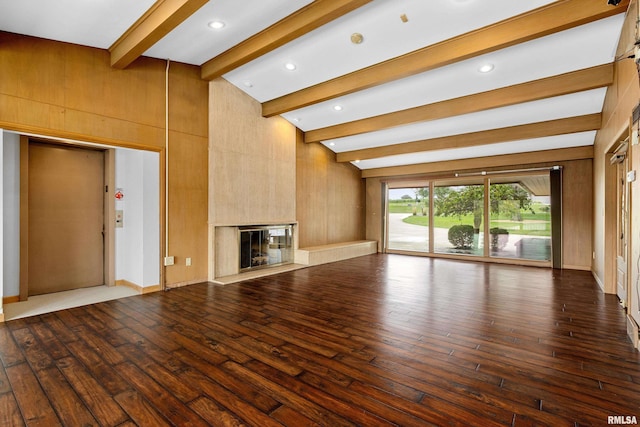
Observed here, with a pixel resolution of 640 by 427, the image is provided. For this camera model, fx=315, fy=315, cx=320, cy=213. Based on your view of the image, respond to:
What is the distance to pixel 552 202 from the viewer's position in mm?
6984

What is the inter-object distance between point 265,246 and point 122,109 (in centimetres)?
347

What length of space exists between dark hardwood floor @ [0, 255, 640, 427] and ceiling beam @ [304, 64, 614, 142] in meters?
2.84

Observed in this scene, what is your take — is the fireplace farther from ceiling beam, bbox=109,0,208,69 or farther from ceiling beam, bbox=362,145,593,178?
ceiling beam, bbox=362,145,593,178

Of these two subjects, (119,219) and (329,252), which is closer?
(119,219)

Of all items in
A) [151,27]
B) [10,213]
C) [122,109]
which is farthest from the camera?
[122,109]

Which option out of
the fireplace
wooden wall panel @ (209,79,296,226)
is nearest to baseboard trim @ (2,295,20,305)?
wooden wall panel @ (209,79,296,226)

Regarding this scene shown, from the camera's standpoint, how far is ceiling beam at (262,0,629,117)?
9.70 ft

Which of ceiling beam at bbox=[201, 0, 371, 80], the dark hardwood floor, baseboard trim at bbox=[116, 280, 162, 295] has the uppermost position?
ceiling beam at bbox=[201, 0, 371, 80]

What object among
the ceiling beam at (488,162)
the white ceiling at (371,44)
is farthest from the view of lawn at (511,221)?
the white ceiling at (371,44)

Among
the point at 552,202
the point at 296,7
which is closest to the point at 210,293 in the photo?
the point at 296,7

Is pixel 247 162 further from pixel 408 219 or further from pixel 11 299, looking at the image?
pixel 408 219

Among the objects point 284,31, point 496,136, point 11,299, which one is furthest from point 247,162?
point 496,136

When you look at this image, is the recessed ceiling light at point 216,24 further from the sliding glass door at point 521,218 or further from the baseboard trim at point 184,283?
the sliding glass door at point 521,218

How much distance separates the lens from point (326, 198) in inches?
329
